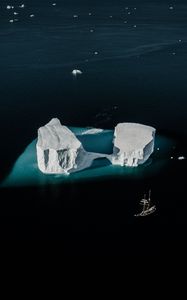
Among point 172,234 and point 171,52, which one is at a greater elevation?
point 171,52

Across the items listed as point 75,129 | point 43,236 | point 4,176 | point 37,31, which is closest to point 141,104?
point 75,129

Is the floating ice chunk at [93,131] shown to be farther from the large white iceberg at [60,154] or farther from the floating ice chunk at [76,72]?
the floating ice chunk at [76,72]

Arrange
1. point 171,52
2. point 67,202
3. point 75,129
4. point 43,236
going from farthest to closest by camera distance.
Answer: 1. point 171,52
2. point 75,129
3. point 67,202
4. point 43,236

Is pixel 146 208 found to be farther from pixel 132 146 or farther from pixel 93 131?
pixel 93 131

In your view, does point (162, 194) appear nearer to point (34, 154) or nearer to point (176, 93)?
point (34, 154)

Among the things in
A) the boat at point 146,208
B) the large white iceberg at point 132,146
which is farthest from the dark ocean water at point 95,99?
the large white iceberg at point 132,146

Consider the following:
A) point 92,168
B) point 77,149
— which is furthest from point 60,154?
point 92,168

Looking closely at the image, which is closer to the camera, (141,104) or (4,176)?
(4,176)
